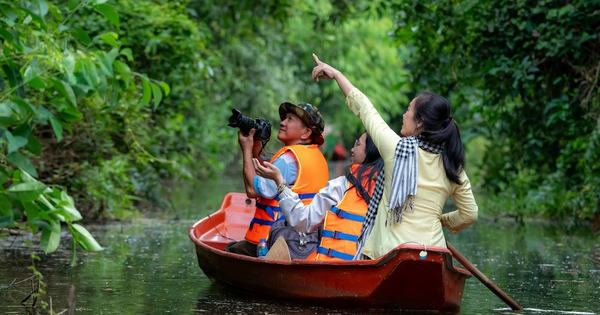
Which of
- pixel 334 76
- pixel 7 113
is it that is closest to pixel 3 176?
pixel 7 113

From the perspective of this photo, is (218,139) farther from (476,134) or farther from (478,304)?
(478,304)

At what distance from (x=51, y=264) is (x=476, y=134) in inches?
388

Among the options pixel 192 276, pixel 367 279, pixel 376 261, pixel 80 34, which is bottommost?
pixel 192 276

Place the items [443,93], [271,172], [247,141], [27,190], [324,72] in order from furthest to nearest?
[443,93]
[247,141]
[271,172]
[324,72]
[27,190]

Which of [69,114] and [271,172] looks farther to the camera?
[271,172]

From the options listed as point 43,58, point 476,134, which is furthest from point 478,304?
point 476,134

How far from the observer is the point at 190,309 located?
6066 mm

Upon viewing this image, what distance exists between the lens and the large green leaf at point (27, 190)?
3758mm

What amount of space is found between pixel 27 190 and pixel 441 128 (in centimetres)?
256

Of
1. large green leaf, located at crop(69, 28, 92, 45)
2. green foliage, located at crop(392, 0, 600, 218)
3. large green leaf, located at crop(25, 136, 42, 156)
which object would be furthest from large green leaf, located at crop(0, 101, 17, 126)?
green foliage, located at crop(392, 0, 600, 218)

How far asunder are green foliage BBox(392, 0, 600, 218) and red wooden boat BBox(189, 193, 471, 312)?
516 centimetres

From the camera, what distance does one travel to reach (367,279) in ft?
19.0

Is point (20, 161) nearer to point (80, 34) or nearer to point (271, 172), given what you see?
point (80, 34)

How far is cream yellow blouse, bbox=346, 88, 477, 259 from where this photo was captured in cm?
545
